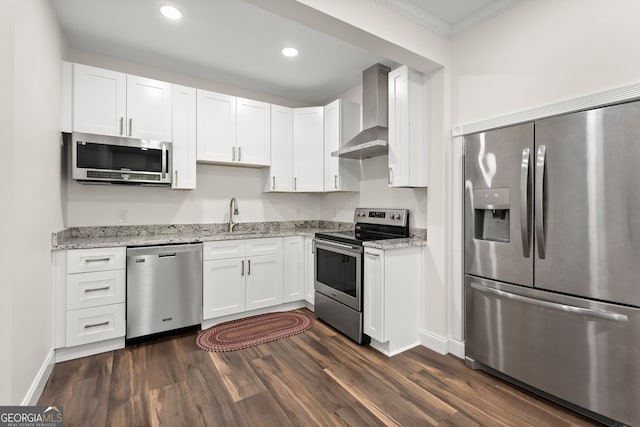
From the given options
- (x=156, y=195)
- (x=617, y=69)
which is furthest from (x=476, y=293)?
(x=156, y=195)

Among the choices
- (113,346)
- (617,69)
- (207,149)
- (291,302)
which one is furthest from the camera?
(291,302)

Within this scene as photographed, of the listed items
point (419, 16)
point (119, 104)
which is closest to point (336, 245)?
point (419, 16)

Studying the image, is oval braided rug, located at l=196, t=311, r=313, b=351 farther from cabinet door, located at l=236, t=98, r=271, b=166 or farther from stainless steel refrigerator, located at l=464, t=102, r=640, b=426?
cabinet door, located at l=236, t=98, r=271, b=166

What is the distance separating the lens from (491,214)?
2.28m

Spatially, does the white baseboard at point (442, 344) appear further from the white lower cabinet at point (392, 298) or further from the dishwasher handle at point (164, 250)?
the dishwasher handle at point (164, 250)

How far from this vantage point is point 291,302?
143 inches

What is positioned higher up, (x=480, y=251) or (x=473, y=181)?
(x=473, y=181)

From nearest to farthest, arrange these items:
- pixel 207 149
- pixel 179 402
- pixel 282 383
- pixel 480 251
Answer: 1. pixel 179 402
2. pixel 282 383
3. pixel 480 251
4. pixel 207 149

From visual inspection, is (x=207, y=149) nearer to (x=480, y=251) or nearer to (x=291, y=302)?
(x=291, y=302)

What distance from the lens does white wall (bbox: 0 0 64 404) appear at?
1544 millimetres

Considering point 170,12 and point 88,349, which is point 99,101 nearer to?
point 170,12

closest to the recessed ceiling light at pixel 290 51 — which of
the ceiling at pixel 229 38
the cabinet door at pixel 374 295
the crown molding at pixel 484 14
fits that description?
the ceiling at pixel 229 38

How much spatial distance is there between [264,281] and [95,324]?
1.55 m

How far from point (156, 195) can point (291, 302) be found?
1979mm
